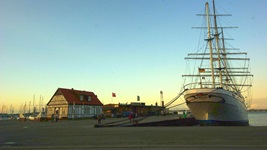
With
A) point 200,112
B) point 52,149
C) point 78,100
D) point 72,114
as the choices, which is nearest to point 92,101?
point 78,100

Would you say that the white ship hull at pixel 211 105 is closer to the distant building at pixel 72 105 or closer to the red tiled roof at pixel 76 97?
the distant building at pixel 72 105

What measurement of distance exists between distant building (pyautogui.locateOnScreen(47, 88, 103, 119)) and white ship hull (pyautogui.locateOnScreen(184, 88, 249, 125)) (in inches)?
1251

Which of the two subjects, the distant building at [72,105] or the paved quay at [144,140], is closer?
the paved quay at [144,140]

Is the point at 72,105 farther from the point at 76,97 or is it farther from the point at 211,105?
the point at 211,105

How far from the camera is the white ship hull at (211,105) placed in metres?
31.0

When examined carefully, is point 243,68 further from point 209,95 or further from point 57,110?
point 57,110

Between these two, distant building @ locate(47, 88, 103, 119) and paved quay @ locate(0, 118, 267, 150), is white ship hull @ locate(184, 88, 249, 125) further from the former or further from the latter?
distant building @ locate(47, 88, 103, 119)

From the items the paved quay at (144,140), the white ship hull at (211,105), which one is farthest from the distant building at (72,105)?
the paved quay at (144,140)

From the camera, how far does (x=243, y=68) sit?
2266 inches

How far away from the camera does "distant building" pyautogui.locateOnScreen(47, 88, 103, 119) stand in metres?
54.3

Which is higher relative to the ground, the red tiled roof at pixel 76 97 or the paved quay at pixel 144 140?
the red tiled roof at pixel 76 97

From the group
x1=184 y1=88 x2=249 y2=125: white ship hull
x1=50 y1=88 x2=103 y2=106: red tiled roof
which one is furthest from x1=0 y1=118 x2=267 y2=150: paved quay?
x1=50 y1=88 x2=103 y2=106: red tiled roof

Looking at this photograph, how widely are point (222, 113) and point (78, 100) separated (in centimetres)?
3819

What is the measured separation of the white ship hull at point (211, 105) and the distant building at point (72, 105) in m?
31.8
